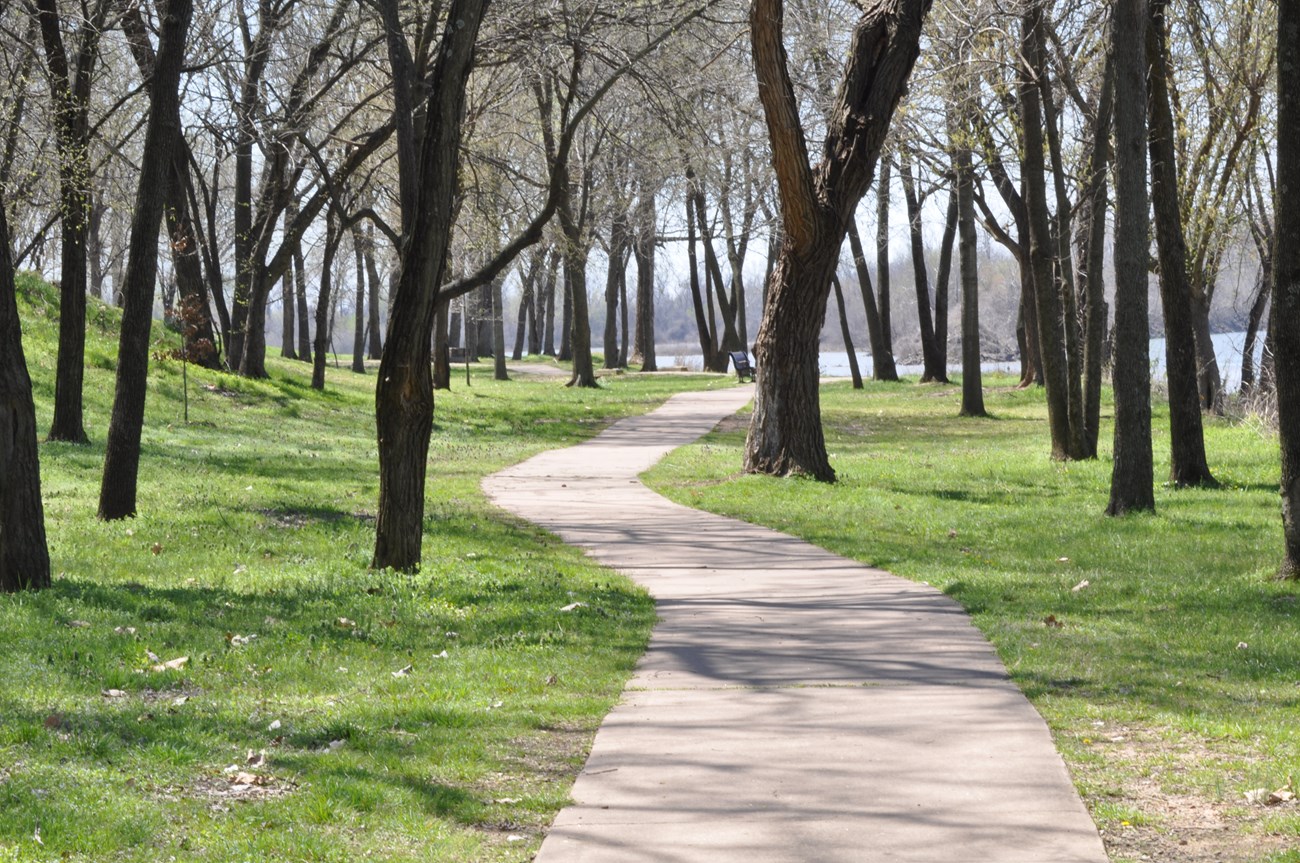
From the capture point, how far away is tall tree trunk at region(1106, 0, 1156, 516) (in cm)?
1332

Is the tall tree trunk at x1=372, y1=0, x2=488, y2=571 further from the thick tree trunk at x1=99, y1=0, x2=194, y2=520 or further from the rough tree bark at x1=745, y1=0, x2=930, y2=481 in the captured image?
the rough tree bark at x1=745, y1=0, x2=930, y2=481

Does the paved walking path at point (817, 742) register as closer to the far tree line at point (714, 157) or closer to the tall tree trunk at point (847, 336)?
the far tree line at point (714, 157)

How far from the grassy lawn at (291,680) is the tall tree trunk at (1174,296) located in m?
7.76

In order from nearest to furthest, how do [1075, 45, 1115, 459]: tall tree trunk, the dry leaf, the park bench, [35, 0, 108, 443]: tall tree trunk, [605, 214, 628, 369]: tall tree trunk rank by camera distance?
the dry leaf → [35, 0, 108, 443]: tall tree trunk → [1075, 45, 1115, 459]: tall tree trunk → the park bench → [605, 214, 628, 369]: tall tree trunk

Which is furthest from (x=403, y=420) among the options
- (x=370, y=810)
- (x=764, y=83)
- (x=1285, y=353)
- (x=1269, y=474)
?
(x=1269, y=474)

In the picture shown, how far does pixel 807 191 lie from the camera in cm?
1638

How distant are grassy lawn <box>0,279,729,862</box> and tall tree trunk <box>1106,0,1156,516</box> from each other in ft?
19.3

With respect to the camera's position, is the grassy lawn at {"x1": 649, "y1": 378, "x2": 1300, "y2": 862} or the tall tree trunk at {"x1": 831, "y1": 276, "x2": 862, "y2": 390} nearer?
the grassy lawn at {"x1": 649, "y1": 378, "x2": 1300, "y2": 862}

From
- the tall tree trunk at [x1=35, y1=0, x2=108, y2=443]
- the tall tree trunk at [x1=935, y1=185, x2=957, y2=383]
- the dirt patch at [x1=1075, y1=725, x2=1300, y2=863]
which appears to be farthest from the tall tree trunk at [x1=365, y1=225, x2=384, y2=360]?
the dirt patch at [x1=1075, y1=725, x2=1300, y2=863]

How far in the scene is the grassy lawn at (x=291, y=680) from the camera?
4855 mm

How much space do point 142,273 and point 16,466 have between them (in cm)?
379

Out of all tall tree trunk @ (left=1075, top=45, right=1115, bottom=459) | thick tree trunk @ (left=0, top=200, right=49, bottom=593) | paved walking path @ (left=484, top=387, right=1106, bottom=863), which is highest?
tall tree trunk @ (left=1075, top=45, right=1115, bottom=459)

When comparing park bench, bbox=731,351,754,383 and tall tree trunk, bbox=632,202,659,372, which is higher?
tall tree trunk, bbox=632,202,659,372

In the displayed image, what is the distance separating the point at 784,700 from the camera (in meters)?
6.77
